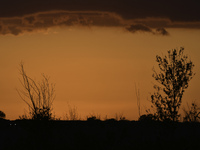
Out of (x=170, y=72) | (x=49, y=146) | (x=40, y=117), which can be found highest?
(x=170, y=72)

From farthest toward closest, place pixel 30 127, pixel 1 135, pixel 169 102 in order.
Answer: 1. pixel 1 135
2. pixel 30 127
3. pixel 169 102

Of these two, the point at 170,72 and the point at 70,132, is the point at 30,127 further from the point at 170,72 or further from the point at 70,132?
the point at 170,72

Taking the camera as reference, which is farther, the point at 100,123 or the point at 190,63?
the point at 100,123

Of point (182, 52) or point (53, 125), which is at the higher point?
point (182, 52)

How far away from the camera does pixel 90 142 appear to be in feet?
91.9

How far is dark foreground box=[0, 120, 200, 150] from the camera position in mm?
28125

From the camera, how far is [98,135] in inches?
1224

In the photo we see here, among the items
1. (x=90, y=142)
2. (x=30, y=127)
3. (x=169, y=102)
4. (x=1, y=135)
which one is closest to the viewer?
(x=90, y=142)

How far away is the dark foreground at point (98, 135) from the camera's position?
28125 millimetres

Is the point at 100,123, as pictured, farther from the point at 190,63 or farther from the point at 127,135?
the point at 190,63

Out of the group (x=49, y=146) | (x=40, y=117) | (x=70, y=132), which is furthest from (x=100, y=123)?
(x=49, y=146)

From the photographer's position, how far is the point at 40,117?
108 ft

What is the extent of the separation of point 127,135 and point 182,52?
22.7 feet

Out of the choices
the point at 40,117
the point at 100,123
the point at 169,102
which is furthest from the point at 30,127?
the point at 169,102
